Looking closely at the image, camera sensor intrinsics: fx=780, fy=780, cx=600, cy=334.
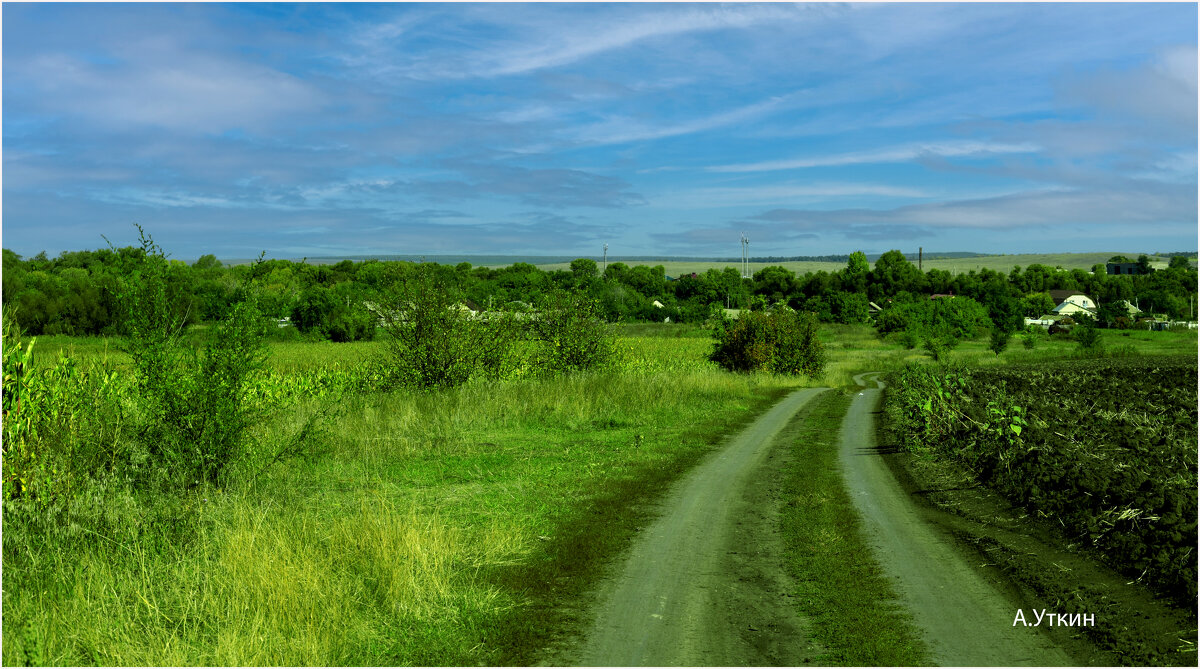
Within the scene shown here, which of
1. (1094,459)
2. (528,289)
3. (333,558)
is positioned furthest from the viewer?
(528,289)

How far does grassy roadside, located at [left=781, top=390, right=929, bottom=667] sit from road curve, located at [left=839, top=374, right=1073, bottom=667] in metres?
0.14

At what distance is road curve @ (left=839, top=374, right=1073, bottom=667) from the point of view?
495 cm

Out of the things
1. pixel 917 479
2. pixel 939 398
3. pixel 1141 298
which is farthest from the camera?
pixel 1141 298

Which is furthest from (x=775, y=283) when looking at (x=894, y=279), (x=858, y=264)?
(x=894, y=279)

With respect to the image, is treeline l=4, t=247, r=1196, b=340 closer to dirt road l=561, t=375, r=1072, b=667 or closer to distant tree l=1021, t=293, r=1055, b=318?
distant tree l=1021, t=293, r=1055, b=318

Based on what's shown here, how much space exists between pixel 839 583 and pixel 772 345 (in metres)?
31.4

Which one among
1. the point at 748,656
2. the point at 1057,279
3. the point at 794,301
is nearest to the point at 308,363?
the point at 748,656

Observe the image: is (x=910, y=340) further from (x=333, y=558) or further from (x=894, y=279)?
(x=333, y=558)

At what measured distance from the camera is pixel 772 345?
37062 millimetres

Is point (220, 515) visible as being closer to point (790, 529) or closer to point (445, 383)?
point (790, 529)

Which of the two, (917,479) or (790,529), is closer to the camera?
(790,529)

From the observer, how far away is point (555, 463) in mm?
11641

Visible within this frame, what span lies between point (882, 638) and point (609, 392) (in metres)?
13.7

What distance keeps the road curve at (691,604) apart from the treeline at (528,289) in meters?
4.87
